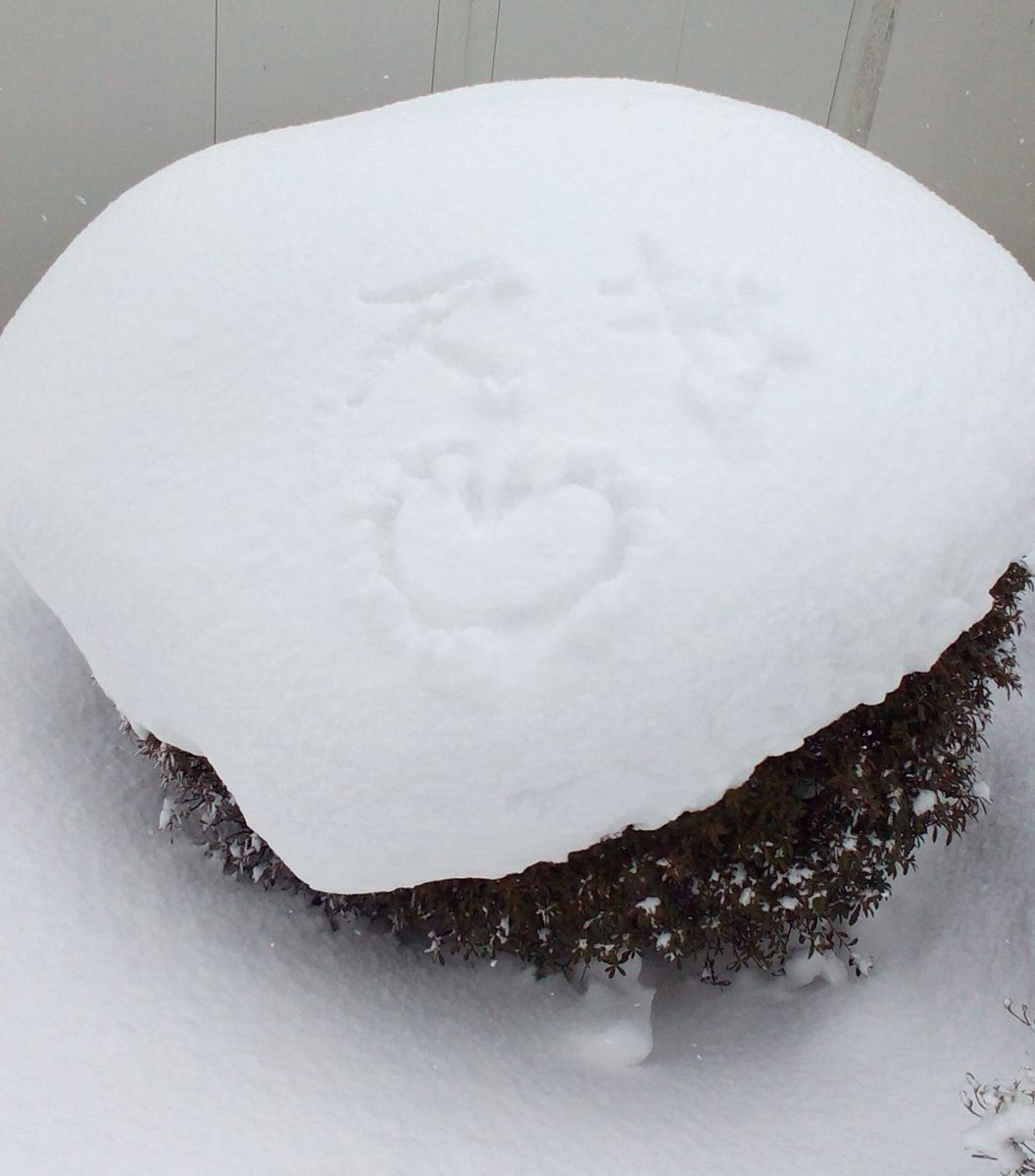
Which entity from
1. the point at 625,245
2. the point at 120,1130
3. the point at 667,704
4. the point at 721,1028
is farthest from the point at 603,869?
the point at 625,245

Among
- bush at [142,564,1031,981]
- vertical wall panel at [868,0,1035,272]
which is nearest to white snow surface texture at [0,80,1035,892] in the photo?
bush at [142,564,1031,981]

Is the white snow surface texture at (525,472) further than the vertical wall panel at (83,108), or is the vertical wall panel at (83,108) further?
the vertical wall panel at (83,108)

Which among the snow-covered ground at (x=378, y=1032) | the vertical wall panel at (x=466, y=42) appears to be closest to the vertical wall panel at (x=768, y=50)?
the vertical wall panel at (x=466, y=42)

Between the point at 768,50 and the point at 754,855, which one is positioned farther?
the point at 768,50

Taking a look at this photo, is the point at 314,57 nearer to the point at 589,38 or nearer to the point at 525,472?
the point at 589,38

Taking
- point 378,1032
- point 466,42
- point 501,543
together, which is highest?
point 466,42

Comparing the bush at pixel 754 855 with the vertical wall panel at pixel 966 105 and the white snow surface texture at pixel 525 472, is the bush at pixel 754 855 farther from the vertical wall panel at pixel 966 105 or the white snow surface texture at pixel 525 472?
the vertical wall panel at pixel 966 105

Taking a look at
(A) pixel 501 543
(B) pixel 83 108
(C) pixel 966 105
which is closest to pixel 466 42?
(B) pixel 83 108
